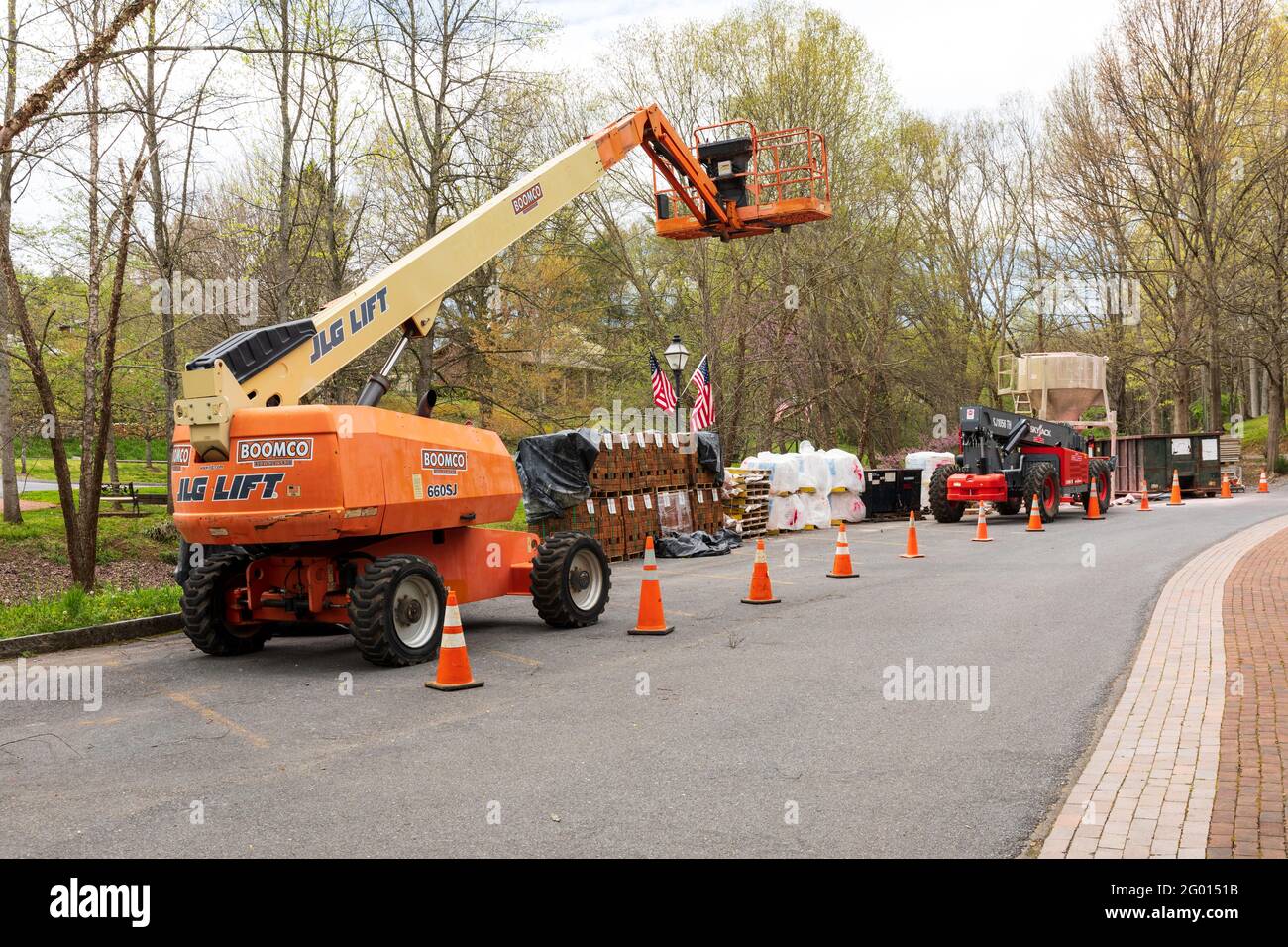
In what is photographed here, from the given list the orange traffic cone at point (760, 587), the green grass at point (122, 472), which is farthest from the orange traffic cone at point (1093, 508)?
the green grass at point (122, 472)

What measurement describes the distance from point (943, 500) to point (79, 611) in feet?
62.0

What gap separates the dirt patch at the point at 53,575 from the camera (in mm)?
19969

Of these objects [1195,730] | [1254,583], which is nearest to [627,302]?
[1254,583]

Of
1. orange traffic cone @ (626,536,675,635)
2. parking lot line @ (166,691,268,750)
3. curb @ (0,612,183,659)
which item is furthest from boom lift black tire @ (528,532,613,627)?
curb @ (0,612,183,659)

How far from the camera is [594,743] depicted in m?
6.60

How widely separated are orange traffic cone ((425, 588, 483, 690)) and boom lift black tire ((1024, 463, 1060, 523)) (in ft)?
59.7

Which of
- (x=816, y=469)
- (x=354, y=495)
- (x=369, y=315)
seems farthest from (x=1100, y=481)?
(x=354, y=495)

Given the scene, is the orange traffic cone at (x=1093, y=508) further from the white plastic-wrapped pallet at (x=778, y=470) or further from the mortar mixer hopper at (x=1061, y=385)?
the white plastic-wrapped pallet at (x=778, y=470)

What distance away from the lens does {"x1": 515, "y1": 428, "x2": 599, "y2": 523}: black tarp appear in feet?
56.9

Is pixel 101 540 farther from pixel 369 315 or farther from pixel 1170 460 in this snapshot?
pixel 1170 460

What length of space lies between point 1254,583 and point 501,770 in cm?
1064

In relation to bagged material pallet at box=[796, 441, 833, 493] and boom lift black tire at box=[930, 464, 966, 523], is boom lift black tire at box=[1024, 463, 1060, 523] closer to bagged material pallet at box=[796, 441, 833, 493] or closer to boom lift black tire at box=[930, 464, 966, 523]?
boom lift black tire at box=[930, 464, 966, 523]

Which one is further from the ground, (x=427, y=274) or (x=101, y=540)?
(x=427, y=274)
